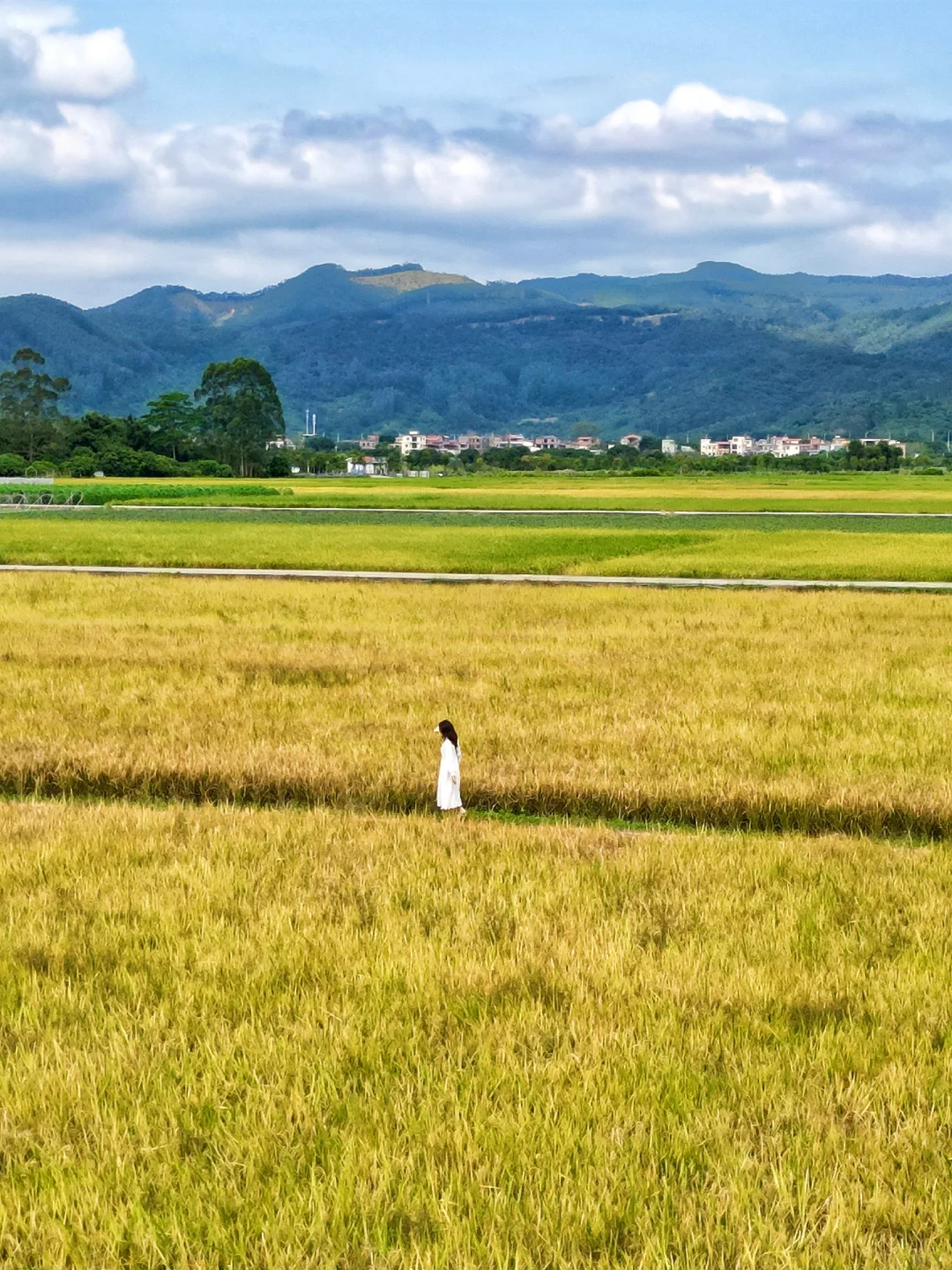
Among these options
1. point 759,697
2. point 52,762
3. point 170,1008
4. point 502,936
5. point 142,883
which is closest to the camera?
point 170,1008

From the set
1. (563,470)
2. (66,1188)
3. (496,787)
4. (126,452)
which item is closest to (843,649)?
(496,787)

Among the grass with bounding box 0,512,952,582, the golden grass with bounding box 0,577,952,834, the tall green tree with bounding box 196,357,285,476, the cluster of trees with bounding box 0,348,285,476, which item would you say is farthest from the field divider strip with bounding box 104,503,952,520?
the tall green tree with bounding box 196,357,285,476

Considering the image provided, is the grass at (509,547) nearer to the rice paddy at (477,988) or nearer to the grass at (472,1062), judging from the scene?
the rice paddy at (477,988)

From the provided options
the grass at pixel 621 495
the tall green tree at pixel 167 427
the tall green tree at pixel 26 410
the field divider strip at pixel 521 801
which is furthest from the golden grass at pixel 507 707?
the tall green tree at pixel 167 427

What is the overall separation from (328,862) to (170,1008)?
274 cm

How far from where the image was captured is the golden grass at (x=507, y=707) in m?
11.3

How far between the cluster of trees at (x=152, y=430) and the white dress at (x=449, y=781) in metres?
133

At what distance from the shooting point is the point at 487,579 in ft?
117

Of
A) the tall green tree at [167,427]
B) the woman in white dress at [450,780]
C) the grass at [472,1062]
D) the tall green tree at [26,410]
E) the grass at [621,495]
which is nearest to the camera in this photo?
the grass at [472,1062]

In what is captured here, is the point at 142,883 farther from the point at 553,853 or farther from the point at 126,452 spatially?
the point at 126,452

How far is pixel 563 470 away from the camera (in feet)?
628

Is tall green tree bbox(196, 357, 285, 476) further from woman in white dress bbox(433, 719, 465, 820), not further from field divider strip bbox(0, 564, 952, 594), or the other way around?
woman in white dress bbox(433, 719, 465, 820)

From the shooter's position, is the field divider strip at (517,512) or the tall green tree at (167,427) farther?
the tall green tree at (167,427)

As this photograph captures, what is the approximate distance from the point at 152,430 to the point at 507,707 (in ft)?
485
